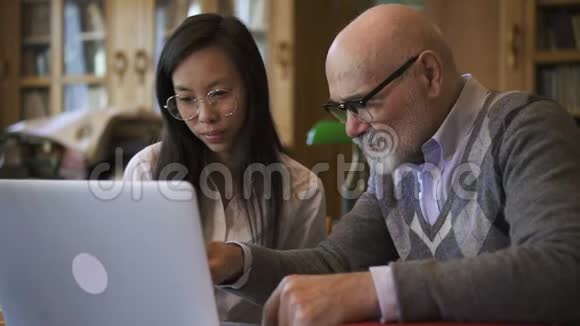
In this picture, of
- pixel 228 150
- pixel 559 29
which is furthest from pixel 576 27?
pixel 228 150

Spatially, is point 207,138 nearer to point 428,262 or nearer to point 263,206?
point 263,206

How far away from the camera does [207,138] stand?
1.40 m

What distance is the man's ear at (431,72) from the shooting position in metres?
1.04

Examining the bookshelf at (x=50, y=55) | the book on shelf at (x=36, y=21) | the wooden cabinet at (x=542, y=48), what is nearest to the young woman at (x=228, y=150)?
the wooden cabinet at (x=542, y=48)

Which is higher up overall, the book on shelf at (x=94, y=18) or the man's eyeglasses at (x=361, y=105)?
the book on shelf at (x=94, y=18)

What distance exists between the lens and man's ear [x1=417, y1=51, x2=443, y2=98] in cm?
104

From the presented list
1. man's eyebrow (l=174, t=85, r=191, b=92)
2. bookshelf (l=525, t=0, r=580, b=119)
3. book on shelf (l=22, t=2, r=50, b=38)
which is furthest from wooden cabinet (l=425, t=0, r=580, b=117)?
book on shelf (l=22, t=2, r=50, b=38)

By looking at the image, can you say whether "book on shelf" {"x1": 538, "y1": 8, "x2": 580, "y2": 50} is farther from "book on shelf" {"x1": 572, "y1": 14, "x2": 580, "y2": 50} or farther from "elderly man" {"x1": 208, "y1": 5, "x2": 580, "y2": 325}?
"elderly man" {"x1": 208, "y1": 5, "x2": 580, "y2": 325}

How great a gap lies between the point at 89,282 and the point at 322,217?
658mm

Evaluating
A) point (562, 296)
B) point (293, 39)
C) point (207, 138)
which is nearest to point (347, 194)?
point (207, 138)

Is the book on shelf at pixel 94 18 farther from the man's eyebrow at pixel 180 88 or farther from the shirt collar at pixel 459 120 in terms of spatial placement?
the shirt collar at pixel 459 120

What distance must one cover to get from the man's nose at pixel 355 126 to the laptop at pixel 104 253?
404 mm

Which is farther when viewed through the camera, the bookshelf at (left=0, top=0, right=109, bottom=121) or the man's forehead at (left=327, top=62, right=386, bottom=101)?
the bookshelf at (left=0, top=0, right=109, bottom=121)

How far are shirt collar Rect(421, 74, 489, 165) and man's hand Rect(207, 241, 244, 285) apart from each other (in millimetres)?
349
